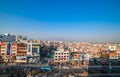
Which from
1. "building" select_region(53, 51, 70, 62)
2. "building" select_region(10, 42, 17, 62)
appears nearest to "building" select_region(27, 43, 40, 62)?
"building" select_region(10, 42, 17, 62)

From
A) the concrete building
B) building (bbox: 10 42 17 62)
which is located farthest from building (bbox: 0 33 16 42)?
building (bbox: 10 42 17 62)

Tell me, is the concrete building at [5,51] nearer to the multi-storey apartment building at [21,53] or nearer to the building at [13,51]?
the building at [13,51]

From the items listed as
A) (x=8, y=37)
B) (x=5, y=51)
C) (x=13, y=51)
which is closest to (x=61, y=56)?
(x=13, y=51)

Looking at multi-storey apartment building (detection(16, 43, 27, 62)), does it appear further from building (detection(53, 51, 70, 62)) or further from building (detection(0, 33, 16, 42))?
building (detection(0, 33, 16, 42))

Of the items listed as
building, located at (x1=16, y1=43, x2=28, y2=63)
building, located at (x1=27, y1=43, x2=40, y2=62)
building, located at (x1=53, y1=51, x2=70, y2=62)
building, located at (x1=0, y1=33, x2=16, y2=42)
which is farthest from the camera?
building, located at (x1=0, y1=33, x2=16, y2=42)

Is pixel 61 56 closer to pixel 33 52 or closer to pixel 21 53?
pixel 33 52

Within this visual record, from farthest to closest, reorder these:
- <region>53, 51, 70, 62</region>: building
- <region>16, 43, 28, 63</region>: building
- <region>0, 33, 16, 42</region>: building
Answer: <region>0, 33, 16, 42</region>: building → <region>53, 51, 70, 62</region>: building → <region>16, 43, 28, 63</region>: building

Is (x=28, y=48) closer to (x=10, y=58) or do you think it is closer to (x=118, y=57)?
(x=10, y=58)

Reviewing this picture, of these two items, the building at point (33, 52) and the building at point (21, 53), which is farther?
the building at point (33, 52)

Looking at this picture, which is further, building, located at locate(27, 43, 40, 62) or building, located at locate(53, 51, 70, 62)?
building, located at locate(53, 51, 70, 62)

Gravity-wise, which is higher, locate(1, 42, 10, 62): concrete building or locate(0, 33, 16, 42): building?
locate(0, 33, 16, 42): building

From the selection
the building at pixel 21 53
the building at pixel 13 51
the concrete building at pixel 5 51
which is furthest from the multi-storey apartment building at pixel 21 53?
the concrete building at pixel 5 51
